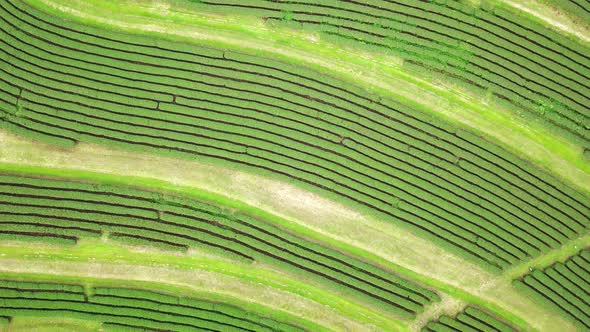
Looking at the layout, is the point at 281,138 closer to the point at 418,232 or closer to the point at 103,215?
the point at 418,232

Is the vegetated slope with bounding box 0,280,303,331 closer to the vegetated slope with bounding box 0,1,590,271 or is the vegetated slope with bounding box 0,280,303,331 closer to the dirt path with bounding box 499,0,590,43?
the vegetated slope with bounding box 0,1,590,271

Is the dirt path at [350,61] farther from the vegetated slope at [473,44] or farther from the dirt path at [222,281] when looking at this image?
the dirt path at [222,281]

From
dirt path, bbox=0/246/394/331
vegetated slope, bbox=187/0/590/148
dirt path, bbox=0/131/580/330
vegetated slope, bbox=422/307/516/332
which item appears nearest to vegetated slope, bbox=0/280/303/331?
dirt path, bbox=0/246/394/331

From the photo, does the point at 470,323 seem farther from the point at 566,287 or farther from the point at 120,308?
the point at 120,308

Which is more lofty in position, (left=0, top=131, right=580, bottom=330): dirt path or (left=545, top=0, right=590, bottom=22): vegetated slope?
(left=545, top=0, right=590, bottom=22): vegetated slope

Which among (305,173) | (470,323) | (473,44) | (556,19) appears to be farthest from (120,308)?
(556,19)

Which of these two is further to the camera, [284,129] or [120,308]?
[284,129]

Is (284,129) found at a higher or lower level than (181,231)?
higher
